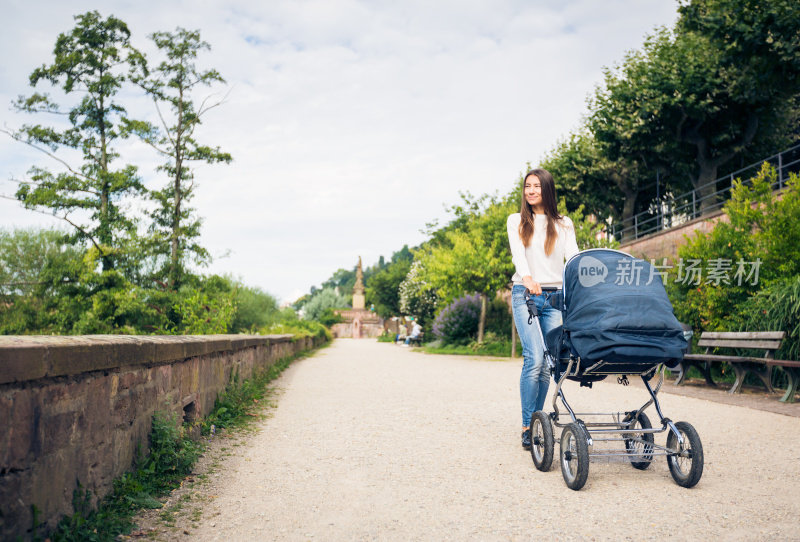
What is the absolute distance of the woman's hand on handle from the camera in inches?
164

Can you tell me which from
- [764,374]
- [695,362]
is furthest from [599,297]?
[695,362]

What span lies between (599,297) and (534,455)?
1276 mm

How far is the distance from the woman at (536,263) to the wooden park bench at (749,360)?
478 cm

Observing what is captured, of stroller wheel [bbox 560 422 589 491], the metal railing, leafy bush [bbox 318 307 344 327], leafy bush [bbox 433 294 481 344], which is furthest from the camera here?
leafy bush [bbox 318 307 344 327]

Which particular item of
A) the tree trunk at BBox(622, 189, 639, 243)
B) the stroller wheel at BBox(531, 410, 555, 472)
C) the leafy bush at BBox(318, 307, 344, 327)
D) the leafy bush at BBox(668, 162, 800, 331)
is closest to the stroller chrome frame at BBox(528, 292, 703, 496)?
the stroller wheel at BBox(531, 410, 555, 472)

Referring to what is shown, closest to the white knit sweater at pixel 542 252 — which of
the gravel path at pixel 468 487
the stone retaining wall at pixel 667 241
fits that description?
the gravel path at pixel 468 487

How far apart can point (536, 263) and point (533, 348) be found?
658mm

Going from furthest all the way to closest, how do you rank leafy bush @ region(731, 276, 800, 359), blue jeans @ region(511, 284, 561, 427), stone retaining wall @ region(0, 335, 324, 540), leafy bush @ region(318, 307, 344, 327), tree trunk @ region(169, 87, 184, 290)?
1. leafy bush @ region(318, 307, 344, 327)
2. tree trunk @ region(169, 87, 184, 290)
3. leafy bush @ region(731, 276, 800, 359)
4. blue jeans @ region(511, 284, 561, 427)
5. stone retaining wall @ region(0, 335, 324, 540)

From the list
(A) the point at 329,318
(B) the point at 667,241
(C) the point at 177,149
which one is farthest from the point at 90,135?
(A) the point at 329,318

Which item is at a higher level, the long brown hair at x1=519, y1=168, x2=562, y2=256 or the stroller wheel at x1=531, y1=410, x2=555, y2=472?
the long brown hair at x1=519, y1=168, x2=562, y2=256

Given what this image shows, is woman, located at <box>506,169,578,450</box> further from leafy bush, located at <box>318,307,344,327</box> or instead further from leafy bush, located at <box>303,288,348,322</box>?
leafy bush, located at <box>303,288,348,322</box>

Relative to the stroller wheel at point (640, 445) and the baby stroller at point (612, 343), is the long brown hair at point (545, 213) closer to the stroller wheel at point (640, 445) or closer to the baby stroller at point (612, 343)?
the baby stroller at point (612, 343)

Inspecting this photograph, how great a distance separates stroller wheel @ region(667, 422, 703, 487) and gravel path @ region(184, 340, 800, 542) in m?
0.08

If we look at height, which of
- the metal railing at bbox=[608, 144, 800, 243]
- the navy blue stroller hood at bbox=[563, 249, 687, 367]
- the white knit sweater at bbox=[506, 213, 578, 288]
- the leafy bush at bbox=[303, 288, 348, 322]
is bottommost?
the navy blue stroller hood at bbox=[563, 249, 687, 367]
